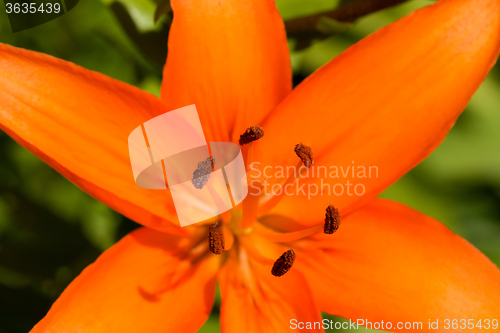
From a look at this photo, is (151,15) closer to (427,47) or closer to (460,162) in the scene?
(427,47)

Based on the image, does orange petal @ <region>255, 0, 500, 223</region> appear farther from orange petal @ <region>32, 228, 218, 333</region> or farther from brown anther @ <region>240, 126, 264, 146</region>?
orange petal @ <region>32, 228, 218, 333</region>

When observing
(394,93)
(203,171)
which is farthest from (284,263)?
(394,93)

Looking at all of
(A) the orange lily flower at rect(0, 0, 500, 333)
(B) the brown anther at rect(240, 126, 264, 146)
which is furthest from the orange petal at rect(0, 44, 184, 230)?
(B) the brown anther at rect(240, 126, 264, 146)

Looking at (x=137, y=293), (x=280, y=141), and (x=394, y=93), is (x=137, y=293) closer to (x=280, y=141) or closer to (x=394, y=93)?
(x=280, y=141)

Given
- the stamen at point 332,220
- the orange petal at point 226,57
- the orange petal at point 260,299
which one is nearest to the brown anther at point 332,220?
the stamen at point 332,220

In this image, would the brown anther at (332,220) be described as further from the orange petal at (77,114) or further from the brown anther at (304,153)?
the orange petal at (77,114)
